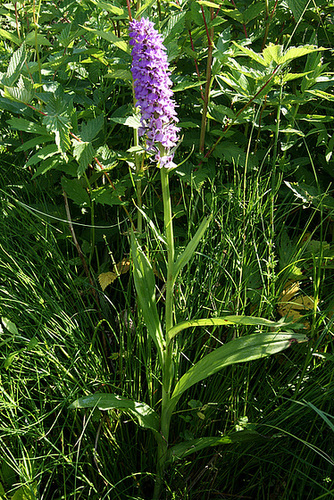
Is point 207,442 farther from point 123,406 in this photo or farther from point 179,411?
point 123,406

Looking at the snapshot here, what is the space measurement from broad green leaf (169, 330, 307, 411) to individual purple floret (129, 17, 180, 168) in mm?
512

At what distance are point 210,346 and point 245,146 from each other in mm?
932

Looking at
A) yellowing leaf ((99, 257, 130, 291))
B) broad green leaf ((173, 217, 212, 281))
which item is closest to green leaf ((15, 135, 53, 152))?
yellowing leaf ((99, 257, 130, 291))

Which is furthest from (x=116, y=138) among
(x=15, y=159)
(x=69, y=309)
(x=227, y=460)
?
(x=227, y=460)

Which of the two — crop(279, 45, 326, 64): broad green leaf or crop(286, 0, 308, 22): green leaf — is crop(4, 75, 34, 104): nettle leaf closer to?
crop(279, 45, 326, 64): broad green leaf

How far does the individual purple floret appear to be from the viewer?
1.18m

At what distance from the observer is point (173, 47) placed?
162 cm

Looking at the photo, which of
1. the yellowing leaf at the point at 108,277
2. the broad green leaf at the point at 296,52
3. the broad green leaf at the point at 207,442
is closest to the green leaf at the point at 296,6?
the broad green leaf at the point at 296,52

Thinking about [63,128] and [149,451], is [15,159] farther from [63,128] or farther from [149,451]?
[149,451]

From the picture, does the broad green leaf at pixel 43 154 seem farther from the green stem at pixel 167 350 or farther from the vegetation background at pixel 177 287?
the green stem at pixel 167 350

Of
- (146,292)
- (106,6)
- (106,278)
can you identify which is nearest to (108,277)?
(106,278)

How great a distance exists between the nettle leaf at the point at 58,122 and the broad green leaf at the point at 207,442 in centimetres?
100

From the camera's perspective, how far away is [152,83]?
1.19m

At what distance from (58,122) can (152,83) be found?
0.50 meters
